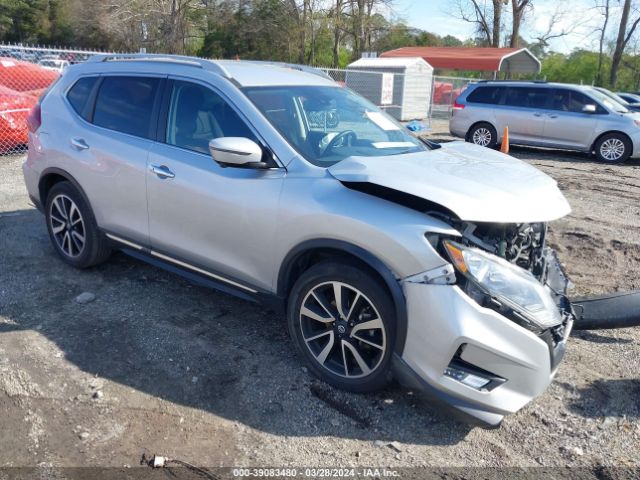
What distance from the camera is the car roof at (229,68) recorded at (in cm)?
380

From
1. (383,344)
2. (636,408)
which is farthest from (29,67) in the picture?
(636,408)

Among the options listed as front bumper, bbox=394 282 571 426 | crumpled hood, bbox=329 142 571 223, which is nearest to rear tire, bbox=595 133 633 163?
crumpled hood, bbox=329 142 571 223

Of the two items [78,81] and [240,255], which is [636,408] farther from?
[78,81]

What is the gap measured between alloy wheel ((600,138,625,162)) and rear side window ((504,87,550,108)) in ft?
5.69

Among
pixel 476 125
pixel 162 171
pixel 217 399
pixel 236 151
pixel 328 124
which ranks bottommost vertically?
pixel 217 399

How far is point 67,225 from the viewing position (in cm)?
482

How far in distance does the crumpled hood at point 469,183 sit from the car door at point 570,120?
422 inches

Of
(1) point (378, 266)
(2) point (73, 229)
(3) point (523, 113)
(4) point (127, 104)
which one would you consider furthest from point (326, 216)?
(3) point (523, 113)

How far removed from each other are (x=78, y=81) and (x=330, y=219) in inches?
118

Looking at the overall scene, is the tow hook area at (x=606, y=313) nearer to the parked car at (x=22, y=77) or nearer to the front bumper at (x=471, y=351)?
the front bumper at (x=471, y=351)

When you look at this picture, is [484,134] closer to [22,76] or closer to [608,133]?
[608,133]

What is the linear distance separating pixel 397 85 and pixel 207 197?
18654 mm

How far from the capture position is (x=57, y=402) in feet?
10.2

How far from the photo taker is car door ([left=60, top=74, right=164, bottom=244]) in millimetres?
4062
